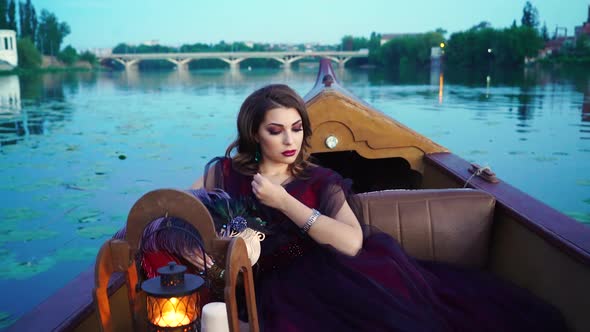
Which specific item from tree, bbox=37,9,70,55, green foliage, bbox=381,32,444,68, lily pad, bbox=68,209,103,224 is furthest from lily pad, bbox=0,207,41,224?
tree, bbox=37,9,70,55

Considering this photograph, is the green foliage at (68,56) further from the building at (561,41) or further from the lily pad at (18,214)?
the lily pad at (18,214)

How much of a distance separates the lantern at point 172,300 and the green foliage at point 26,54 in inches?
2028

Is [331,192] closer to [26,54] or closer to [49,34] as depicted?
[26,54]

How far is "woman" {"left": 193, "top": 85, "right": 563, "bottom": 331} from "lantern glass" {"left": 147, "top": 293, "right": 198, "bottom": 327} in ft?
1.09

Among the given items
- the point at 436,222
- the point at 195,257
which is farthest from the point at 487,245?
the point at 195,257

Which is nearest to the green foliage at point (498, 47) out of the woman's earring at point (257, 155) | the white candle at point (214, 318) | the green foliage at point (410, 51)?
the green foliage at point (410, 51)

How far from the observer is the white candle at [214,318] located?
1179 millimetres

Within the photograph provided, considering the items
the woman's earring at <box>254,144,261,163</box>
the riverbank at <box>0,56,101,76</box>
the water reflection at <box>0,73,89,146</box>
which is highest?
the riverbank at <box>0,56,101,76</box>

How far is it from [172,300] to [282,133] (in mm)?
641

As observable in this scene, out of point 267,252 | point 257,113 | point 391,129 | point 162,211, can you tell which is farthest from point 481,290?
point 391,129

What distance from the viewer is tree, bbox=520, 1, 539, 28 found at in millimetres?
64375

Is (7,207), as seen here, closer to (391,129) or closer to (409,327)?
(391,129)

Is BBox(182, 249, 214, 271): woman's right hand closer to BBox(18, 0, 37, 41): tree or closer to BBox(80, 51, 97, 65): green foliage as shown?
BBox(18, 0, 37, 41): tree

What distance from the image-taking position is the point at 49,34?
55531 millimetres
